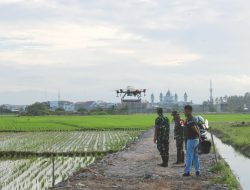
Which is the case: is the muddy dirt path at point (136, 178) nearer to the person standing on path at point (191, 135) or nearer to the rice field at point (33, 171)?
the person standing on path at point (191, 135)

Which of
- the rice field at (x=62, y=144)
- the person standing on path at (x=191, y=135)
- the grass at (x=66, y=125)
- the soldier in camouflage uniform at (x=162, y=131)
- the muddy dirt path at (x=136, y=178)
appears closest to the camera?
the muddy dirt path at (x=136, y=178)

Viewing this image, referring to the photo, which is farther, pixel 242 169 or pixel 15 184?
pixel 242 169

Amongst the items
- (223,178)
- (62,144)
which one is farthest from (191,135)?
(62,144)

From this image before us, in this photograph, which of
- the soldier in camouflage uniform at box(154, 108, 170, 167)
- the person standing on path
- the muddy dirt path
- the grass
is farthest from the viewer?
the grass

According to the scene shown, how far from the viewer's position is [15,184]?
522 inches

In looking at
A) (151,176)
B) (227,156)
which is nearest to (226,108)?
(227,156)

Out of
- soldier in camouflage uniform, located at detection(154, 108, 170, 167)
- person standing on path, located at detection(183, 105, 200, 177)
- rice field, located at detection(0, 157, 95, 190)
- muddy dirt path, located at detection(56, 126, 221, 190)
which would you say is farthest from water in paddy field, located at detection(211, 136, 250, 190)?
rice field, located at detection(0, 157, 95, 190)

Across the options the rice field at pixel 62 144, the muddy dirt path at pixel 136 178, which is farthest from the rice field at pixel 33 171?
the rice field at pixel 62 144

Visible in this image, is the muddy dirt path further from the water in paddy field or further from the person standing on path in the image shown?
the water in paddy field

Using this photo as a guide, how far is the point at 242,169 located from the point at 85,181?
6.89 meters

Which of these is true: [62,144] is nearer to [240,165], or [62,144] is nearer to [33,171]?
[33,171]

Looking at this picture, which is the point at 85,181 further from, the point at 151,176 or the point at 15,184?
the point at 15,184

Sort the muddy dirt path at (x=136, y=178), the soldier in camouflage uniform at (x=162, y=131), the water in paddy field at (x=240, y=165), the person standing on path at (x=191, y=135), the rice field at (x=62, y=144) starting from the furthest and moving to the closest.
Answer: the rice field at (x=62, y=144) → the water in paddy field at (x=240, y=165) → the soldier in camouflage uniform at (x=162, y=131) → the person standing on path at (x=191, y=135) → the muddy dirt path at (x=136, y=178)

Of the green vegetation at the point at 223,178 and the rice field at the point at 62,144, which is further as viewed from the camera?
the rice field at the point at 62,144
